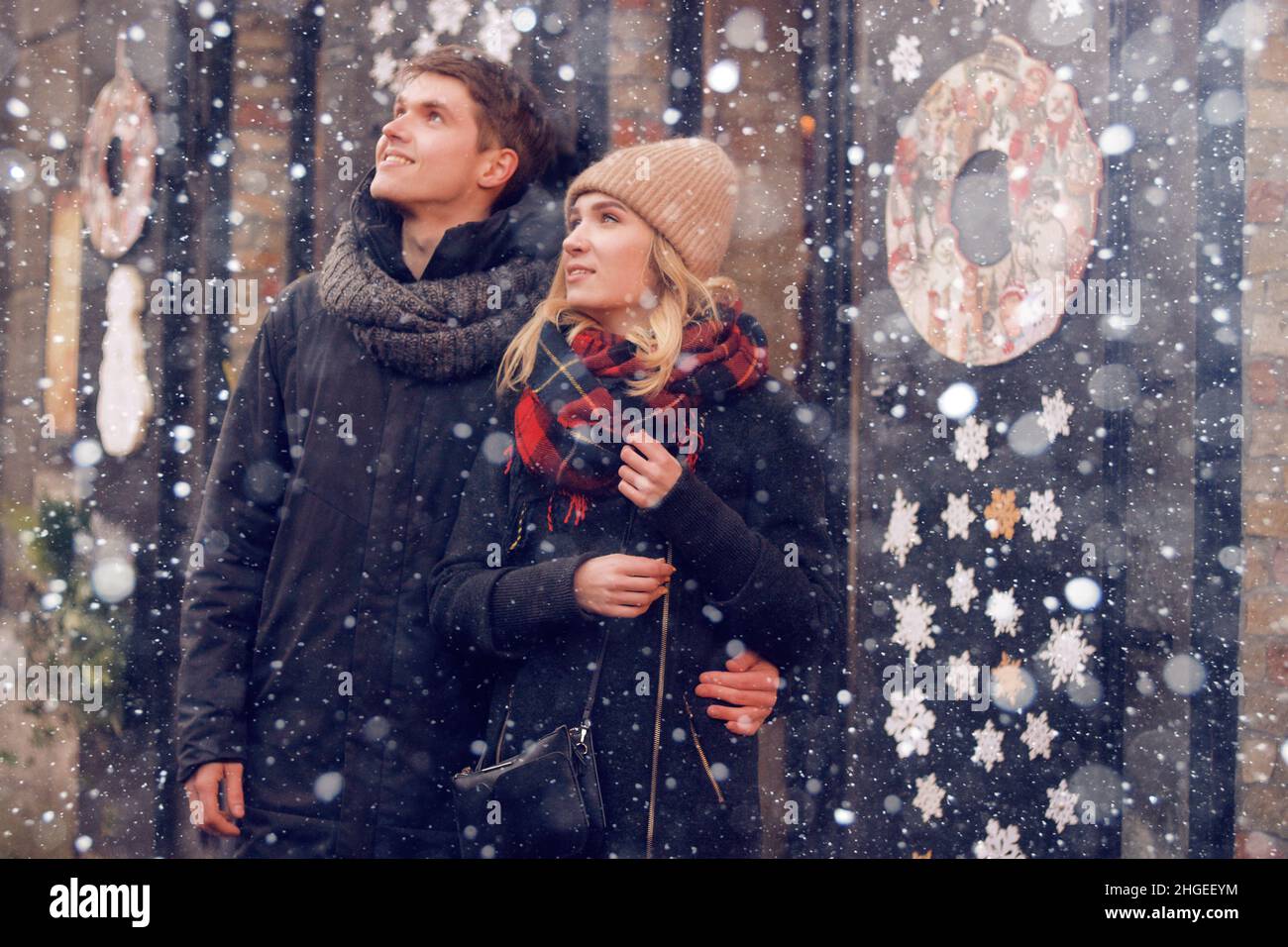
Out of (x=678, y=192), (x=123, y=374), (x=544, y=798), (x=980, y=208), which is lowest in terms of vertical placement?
(x=544, y=798)

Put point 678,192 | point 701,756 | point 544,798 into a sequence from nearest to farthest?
1. point 544,798
2. point 701,756
3. point 678,192

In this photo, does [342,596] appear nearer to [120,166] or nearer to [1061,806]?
[120,166]

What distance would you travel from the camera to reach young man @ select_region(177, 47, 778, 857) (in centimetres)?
216

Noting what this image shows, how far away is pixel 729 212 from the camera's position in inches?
83.7

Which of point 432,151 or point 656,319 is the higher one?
point 432,151

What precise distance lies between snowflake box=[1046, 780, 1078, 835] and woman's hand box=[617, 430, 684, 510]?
1.51m

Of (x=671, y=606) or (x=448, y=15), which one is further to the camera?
(x=448, y=15)

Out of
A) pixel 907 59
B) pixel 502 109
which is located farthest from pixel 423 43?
pixel 907 59

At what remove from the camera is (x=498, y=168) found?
7.50 feet

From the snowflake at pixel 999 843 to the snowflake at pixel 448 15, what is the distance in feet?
8.35

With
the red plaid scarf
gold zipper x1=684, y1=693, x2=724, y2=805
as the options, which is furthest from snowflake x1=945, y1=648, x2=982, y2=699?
the red plaid scarf

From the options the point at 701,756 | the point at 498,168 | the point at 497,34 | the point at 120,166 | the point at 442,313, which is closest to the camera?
the point at 701,756

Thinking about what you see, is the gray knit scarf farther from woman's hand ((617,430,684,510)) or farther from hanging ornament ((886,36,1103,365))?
hanging ornament ((886,36,1103,365))

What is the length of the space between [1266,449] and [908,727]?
3.89 feet
